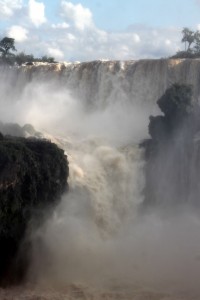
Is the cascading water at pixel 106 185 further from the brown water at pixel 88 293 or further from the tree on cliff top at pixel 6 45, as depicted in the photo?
the tree on cliff top at pixel 6 45

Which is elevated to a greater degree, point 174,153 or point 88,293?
point 174,153

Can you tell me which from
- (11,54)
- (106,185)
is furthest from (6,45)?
(106,185)

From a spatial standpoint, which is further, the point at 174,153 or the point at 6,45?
the point at 6,45

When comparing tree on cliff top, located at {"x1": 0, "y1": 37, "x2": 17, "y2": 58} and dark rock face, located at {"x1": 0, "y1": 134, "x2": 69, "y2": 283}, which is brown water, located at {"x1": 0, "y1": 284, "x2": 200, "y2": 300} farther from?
tree on cliff top, located at {"x1": 0, "y1": 37, "x2": 17, "y2": 58}

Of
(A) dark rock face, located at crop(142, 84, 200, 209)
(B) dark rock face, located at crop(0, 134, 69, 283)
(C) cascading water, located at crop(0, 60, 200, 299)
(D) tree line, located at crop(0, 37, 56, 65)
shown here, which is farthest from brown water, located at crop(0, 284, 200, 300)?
(D) tree line, located at crop(0, 37, 56, 65)

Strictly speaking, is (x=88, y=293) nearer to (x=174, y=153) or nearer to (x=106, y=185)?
(x=106, y=185)

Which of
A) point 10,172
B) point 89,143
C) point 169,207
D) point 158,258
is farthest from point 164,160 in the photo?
point 10,172
